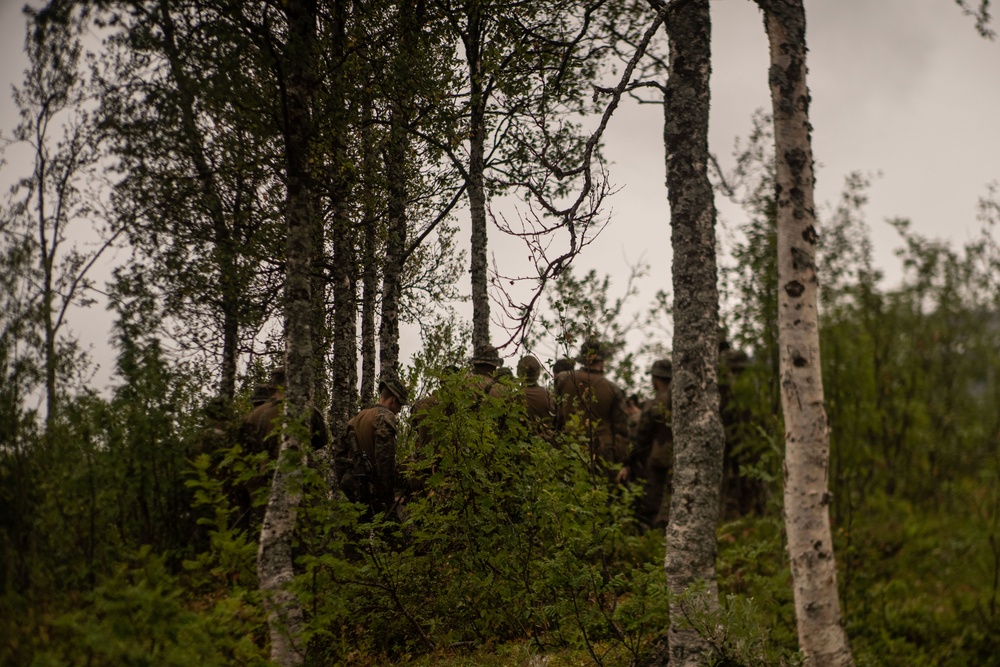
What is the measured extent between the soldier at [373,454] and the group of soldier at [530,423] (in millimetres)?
11

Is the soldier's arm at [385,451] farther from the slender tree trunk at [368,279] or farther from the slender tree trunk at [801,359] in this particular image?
the slender tree trunk at [801,359]

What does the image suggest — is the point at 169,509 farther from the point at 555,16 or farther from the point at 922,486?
the point at 922,486

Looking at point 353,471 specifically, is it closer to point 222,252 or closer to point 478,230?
point 222,252

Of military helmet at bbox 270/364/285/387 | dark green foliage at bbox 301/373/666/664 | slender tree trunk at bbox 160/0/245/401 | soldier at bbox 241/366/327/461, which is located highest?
slender tree trunk at bbox 160/0/245/401

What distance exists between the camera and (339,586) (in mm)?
5426

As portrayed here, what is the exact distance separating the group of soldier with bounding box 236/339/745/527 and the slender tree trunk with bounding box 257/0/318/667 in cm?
34

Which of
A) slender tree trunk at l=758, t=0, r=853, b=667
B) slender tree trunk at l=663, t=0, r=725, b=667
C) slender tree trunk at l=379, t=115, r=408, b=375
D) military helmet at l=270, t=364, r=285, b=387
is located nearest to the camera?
slender tree trunk at l=758, t=0, r=853, b=667

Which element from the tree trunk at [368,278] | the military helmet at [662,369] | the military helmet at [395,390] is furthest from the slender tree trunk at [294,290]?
the military helmet at [662,369]

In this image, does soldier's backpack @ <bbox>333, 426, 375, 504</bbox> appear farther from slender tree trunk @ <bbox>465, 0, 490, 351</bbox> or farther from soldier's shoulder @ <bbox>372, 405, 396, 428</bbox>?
slender tree trunk @ <bbox>465, 0, 490, 351</bbox>

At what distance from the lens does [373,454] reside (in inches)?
302

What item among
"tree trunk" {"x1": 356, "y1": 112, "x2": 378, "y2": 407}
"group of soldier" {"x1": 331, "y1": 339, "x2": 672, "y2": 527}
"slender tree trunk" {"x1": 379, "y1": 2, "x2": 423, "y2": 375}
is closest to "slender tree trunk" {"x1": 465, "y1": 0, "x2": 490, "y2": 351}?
"slender tree trunk" {"x1": 379, "y1": 2, "x2": 423, "y2": 375}

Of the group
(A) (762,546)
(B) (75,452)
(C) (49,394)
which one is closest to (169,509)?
(B) (75,452)

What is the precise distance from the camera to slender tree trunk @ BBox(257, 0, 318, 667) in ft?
17.2

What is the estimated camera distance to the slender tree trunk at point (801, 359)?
4570 mm
